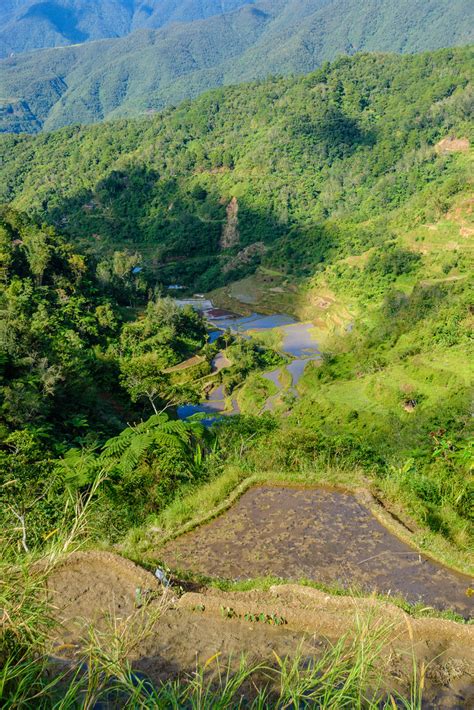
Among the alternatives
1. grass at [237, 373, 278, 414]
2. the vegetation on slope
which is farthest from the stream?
the vegetation on slope

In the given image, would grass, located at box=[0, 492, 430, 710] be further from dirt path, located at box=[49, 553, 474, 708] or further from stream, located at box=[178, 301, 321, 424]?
stream, located at box=[178, 301, 321, 424]

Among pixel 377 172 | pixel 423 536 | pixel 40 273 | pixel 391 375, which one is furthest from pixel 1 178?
pixel 423 536

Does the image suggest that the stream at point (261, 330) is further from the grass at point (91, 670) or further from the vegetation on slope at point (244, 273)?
the grass at point (91, 670)

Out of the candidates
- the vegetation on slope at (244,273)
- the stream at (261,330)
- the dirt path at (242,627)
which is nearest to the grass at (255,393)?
the vegetation on slope at (244,273)

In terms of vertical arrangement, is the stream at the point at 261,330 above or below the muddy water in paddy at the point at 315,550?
below

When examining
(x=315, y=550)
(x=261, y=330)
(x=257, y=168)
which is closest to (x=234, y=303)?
(x=261, y=330)

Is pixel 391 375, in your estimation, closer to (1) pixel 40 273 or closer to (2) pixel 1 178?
(1) pixel 40 273

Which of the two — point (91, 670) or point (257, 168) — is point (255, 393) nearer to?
point (91, 670)

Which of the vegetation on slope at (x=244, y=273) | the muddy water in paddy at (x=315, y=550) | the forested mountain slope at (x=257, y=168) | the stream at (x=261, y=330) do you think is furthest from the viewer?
the forested mountain slope at (x=257, y=168)
